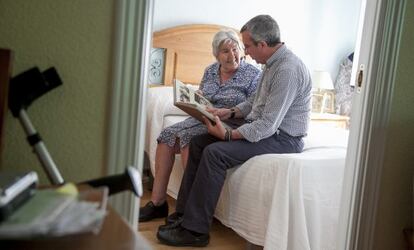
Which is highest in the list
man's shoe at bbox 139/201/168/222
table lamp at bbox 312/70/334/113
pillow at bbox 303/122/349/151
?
table lamp at bbox 312/70/334/113

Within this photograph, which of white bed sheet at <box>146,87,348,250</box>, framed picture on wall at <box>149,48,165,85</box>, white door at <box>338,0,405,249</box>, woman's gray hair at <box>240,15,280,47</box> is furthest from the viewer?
framed picture on wall at <box>149,48,165,85</box>

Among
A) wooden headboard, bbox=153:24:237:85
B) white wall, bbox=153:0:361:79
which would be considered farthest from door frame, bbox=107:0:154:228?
white wall, bbox=153:0:361:79

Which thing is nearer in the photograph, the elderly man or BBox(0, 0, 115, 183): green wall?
BBox(0, 0, 115, 183): green wall

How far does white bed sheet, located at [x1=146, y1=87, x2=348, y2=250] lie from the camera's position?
155 centimetres

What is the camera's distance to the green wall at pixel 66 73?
0.84m

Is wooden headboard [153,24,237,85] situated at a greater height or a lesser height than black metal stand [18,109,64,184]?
greater

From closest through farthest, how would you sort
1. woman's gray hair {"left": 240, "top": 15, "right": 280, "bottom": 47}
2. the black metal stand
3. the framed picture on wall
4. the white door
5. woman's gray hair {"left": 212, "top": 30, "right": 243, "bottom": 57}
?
the black metal stand < the white door < woman's gray hair {"left": 240, "top": 15, "right": 280, "bottom": 47} < woman's gray hair {"left": 212, "top": 30, "right": 243, "bottom": 57} < the framed picture on wall

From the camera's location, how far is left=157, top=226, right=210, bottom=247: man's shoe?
1791 mm

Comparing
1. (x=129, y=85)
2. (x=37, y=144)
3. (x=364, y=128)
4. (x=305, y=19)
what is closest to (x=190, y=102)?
(x=364, y=128)

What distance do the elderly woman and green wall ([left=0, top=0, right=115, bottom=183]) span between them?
1162 mm

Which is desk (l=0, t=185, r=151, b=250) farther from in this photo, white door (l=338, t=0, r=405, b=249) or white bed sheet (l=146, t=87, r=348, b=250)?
white bed sheet (l=146, t=87, r=348, b=250)

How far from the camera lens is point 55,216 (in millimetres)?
495

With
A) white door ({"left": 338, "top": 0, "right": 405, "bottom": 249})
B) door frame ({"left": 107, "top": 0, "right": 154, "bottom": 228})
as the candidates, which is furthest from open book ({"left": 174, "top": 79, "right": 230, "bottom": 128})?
door frame ({"left": 107, "top": 0, "right": 154, "bottom": 228})

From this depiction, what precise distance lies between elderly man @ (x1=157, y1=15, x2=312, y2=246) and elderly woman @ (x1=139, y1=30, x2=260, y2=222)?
23 cm
